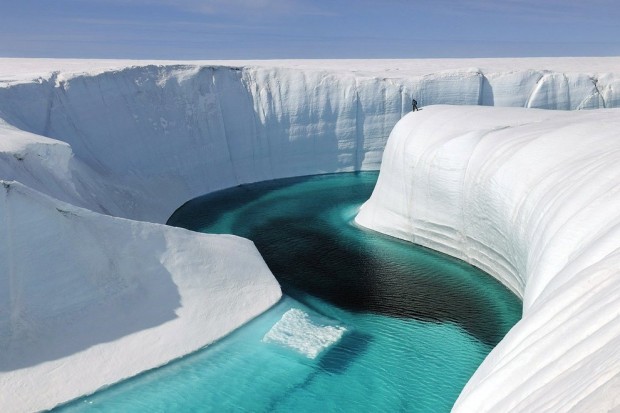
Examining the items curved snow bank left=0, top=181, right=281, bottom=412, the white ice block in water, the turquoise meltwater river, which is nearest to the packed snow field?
curved snow bank left=0, top=181, right=281, bottom=412

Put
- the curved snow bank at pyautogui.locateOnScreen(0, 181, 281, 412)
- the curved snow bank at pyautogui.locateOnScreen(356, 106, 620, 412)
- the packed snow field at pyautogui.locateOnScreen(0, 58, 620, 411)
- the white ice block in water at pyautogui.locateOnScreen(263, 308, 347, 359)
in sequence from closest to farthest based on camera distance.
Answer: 1. the curved snow bank at pyautogui.locateOnScreen(356, 106, 620, 412)
2. the packed snow field at pyautogui.locateOnScreen(0, 58, 620, 411)
3. the curved snow bank at pyautogui.locateOnScreen(0, 181, 281, 412)
4. the white ice block in water at pyautogui.locateOnScreen(263, 308, 347, 359)

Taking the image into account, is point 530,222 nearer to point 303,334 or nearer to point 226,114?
point 303,334

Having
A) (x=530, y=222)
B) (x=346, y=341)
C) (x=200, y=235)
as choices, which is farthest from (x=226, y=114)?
(x=530, y=222)

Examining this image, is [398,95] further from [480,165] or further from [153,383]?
[153,383]

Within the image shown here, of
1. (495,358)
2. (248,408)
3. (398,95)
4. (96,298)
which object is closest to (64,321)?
(96,298)

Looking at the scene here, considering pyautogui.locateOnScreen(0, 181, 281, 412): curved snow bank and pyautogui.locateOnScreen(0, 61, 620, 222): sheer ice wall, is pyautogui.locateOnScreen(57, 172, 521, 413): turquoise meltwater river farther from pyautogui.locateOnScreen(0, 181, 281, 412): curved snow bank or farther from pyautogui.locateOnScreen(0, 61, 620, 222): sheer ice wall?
pyautogui.locateOnScreen(0, 61, 620, 222): sheer ice wall

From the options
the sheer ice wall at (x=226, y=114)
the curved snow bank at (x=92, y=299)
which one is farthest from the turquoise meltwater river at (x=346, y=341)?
the sheer ice wall at (x=226, y=114)
